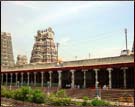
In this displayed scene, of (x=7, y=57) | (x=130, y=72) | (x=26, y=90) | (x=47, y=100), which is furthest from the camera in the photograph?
(x=7, y=57)

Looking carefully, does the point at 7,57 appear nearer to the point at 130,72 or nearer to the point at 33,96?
the point at 130,72

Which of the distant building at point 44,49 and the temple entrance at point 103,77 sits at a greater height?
the distant building at point 44,49

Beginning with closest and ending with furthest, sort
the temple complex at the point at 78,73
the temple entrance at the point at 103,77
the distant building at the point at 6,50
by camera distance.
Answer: the temple complex at the point at 78,73
the temple entrance at the point at 103,77
the distant building at the point at 6,50

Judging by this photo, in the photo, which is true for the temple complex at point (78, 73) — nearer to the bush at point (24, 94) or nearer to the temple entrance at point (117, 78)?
the temple entrance at point (117, 78)

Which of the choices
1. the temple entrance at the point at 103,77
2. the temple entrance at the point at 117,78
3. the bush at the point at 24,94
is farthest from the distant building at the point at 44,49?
the bush at the point at 24,94

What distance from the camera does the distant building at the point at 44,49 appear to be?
7706cm

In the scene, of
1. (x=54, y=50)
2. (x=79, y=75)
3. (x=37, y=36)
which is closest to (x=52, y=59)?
(x=54, y=50)

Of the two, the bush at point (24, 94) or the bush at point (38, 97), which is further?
the bush at point (24, 94)

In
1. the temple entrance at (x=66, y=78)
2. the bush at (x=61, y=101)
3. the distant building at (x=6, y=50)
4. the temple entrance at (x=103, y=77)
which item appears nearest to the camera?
the bush at (x=61, y=101)

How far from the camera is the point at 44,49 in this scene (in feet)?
254

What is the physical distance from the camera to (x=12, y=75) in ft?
188

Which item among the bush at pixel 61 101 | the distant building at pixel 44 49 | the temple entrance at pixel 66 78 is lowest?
the bush at pixel 61 101

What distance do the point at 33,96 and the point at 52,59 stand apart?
5055 cm

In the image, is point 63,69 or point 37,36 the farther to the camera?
point 37,36
